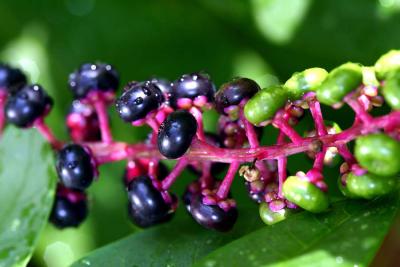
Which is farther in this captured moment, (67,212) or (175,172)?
(67,212)

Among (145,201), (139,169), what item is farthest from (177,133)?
(139,169)

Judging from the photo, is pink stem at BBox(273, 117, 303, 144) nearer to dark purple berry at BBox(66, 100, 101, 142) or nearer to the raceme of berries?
the raceme of berries

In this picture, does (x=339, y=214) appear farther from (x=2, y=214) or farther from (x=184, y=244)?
(x=2, y=214)

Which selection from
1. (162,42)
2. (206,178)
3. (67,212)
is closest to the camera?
(206,178)

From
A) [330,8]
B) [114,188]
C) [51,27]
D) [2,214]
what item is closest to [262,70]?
[330,8]

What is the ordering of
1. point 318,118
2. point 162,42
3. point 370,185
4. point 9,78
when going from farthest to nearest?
point 162,42
point 9,78
point 318,118
point 370,185

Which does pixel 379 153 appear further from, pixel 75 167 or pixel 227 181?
pixel 75 167
